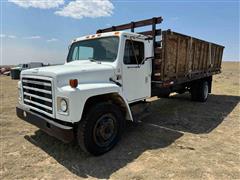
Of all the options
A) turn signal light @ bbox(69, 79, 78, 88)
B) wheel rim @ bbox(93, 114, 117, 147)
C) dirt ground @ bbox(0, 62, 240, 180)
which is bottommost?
dirt ground @ bbox(0, 62, 240, 180)

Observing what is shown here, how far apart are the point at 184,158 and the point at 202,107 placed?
189 inches

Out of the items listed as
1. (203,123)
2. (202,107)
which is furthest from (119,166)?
(202,107)

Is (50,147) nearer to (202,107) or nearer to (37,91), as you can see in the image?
(37,91)

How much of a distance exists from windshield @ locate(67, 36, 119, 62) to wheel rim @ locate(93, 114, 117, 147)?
1.34m

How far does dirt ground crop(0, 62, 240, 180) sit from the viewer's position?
347cm

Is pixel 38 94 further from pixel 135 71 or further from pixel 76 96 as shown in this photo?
pixel 135 71

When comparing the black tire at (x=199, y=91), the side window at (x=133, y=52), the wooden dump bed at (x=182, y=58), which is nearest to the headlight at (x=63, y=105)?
the side window at (x=133, y=52)

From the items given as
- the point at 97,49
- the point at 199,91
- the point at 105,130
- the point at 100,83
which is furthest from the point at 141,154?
the point at 199,91

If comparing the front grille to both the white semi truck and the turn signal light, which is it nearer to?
the white semi truck

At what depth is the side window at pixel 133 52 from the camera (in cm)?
479

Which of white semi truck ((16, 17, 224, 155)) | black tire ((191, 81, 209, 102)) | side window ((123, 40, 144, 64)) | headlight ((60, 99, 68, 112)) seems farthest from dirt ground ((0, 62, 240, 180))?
black tire ((191, 81, 209, 102))

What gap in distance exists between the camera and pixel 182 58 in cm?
681

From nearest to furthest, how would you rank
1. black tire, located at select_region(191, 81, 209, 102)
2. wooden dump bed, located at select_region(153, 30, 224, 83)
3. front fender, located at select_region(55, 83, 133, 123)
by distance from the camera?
front fender, located at select_region(55, 83, 133, 123) < wooden dump bed, located at select_region(153, 30, 224, 83) < black tire, located at select_region(191, 81, 209, 102)

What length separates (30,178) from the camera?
10.9 feet
